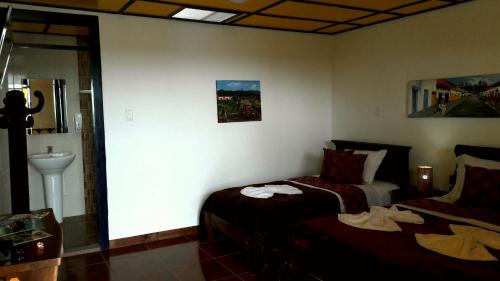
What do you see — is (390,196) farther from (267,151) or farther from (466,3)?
(466,3)

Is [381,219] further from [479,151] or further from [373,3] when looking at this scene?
[373,3]

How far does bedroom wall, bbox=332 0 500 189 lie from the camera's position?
11.8 ft

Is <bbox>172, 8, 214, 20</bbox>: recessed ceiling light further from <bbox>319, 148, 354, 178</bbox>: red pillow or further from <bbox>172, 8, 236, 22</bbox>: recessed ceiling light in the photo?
<bbox>319, 148, 354, 178</bbox>: red pillow

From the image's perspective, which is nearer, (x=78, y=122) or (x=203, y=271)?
(x=203, y=271)

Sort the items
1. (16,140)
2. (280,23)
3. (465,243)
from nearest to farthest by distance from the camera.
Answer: (16,140) → (465,243) → (280,23)

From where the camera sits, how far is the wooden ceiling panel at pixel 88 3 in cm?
341

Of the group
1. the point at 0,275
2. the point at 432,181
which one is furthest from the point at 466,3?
the point at 0,275

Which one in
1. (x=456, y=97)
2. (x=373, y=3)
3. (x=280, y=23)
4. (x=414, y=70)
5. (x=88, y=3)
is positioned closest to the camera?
(x=88, y=3)

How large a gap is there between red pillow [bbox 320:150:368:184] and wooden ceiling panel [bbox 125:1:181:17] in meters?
2.26

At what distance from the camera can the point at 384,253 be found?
2314 mm

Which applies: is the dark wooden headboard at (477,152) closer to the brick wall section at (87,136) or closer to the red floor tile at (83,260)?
the red floor tile at (83,260)

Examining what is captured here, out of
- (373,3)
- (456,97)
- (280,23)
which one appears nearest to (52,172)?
(280,23)

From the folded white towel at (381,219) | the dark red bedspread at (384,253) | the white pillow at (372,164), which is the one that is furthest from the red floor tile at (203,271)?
the white pillow at (372,164)

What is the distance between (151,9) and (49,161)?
6.59 ft
